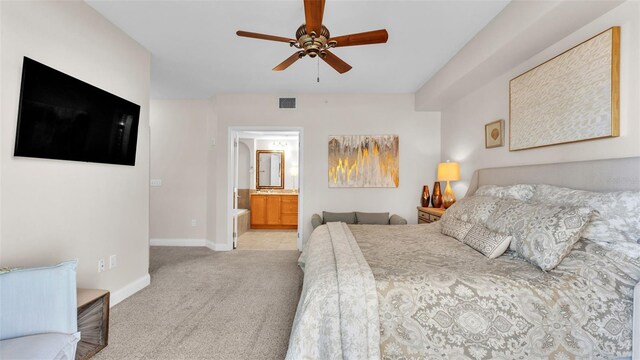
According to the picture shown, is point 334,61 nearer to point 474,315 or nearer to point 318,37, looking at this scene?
point 318,37

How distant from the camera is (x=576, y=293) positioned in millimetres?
1265

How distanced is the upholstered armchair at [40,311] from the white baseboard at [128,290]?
1223mm

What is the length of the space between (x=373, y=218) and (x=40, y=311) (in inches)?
139

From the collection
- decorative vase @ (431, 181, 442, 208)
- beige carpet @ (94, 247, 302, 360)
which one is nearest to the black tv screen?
beige carpet @ (94, 247, 302, 360)

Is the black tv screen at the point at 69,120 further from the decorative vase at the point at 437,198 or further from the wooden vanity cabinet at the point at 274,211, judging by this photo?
the decorative vase at the point at 437,198

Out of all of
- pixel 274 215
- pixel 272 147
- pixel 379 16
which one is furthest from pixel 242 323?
pixel 272 147

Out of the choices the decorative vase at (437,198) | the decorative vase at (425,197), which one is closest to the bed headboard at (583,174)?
the decorative vase at (437,198)

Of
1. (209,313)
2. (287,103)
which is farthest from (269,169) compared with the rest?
(209,313)

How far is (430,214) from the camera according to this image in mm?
3410

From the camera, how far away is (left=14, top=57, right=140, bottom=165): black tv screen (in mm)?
1644

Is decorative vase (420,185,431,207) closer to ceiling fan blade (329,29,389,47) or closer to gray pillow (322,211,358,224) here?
gray pillow (322,211,358,224)

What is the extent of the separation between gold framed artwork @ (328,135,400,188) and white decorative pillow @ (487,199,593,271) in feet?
8.16

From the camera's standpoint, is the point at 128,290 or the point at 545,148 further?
the point at 128,290

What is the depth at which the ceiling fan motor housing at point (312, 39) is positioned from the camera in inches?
70.1
